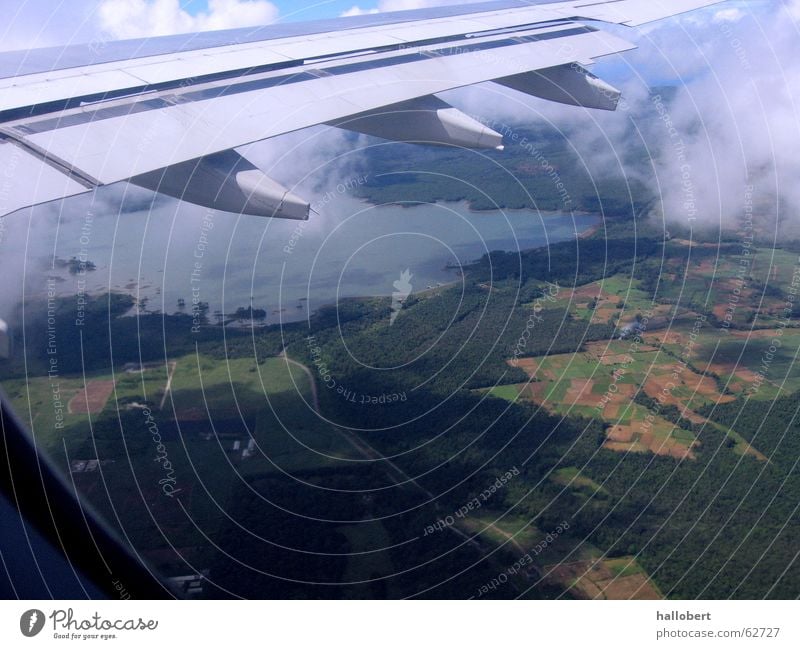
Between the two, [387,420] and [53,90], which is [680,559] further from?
[53,90]

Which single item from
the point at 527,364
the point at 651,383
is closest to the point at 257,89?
the point at 527,364

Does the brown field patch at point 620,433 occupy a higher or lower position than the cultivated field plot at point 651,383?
lower

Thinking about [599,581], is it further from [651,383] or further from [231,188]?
[231,188]

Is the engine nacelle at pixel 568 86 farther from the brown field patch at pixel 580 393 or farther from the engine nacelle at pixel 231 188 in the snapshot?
the brown field patch at pixel 580 393

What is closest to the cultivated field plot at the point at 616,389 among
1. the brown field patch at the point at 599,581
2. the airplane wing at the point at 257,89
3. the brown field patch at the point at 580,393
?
the brown field patch at the point at 580,393

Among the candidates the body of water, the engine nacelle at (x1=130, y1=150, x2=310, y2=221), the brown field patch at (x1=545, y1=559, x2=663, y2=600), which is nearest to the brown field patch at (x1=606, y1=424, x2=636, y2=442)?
the brown field patch at (x1=545, y1=559, x2=663, y2=600)

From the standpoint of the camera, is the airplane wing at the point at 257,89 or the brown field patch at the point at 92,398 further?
the brown field patch at the point at 92,398

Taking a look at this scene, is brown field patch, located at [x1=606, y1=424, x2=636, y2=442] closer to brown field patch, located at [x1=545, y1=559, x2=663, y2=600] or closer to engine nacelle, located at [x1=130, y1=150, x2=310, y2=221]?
brown field patch, located at [x1=545, y1=559, x2=663, y2=600]

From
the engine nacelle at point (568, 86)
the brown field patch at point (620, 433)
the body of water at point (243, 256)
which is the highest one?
the engine nacelle at point (568, 86)
